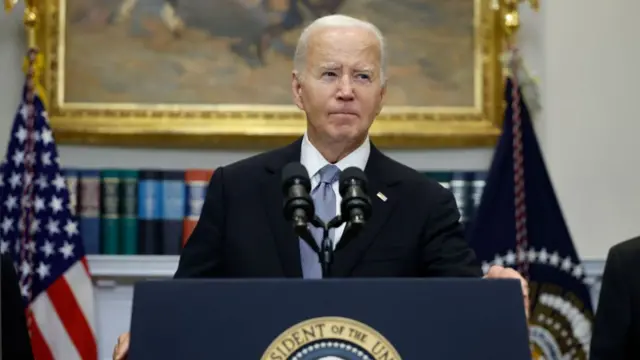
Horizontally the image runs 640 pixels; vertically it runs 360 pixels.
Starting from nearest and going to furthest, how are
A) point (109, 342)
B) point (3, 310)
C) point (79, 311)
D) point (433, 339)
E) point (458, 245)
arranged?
1. point (433, 339)
2. point (458, 245)
3. point (3, 310)
4. point (79, 311)
5. point (109, 342)

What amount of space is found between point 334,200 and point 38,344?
2819mm

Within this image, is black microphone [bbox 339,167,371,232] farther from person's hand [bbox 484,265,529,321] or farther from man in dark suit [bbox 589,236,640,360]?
man in dark suit [bbox 589,236,640,360]

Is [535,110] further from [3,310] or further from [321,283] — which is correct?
[321,283]

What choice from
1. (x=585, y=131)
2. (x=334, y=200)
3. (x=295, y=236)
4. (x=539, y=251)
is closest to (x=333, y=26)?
(x=334, y=200)

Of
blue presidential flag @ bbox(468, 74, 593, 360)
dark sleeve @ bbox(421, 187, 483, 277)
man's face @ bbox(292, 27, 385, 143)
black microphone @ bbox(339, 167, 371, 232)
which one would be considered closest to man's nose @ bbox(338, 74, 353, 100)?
man's face @ bbox(292, 27, 385, 143)

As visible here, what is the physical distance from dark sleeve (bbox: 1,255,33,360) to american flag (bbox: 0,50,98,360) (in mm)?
1837

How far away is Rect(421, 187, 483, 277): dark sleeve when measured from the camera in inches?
110

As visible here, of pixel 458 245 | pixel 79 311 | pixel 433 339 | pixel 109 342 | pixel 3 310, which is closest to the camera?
pixel 433 339

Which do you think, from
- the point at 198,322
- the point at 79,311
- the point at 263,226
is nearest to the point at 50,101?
the point at 79,311

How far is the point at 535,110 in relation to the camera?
5.84m

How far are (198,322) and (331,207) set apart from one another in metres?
0.80

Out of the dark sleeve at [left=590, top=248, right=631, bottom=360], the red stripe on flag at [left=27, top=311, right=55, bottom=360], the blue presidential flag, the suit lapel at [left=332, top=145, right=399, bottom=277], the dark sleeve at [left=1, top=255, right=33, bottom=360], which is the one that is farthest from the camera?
the blue presidential flag

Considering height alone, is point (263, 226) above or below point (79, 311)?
above

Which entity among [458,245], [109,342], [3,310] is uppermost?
[458,245]
